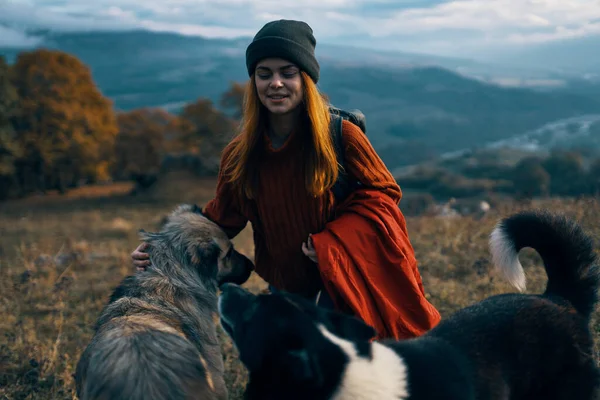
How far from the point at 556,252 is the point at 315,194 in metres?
1.59

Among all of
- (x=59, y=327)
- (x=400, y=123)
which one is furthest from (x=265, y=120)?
(x=400, y=123)

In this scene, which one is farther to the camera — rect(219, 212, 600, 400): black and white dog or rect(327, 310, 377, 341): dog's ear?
rect(327, 310, 377, 341): dog's ear

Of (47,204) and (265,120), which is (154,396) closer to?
(265,120)

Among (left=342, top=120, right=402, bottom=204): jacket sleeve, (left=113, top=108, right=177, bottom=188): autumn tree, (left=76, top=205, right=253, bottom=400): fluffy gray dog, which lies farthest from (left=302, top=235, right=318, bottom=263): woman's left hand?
(left=113, top=108, right=177, bottom=188): autumn tree

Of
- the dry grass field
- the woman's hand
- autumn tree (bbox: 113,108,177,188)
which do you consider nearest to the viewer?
the woman's hand

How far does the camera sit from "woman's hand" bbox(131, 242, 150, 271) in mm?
3705

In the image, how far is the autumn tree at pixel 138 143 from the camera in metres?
40.4

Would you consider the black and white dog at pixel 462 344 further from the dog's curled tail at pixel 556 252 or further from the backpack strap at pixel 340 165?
the backpack strap at pixel 340 165

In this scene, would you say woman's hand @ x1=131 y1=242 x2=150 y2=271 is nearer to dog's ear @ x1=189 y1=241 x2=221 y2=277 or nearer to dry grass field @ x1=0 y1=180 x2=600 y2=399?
dog's ear @ x1=189 y1=241 x2=221 y2=277

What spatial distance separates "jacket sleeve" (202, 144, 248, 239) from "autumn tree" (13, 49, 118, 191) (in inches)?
1321

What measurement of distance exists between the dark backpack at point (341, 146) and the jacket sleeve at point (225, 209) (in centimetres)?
81

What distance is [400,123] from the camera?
9638 cm

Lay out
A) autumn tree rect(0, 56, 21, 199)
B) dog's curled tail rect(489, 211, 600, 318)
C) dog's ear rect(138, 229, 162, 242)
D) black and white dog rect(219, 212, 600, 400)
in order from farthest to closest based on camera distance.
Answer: autumn tree rect(0, 56, 21, 199) → dog's ear rect(138, 229, 162, 242) → dog's curled tail rect(489, 211, 600, 318) → black and white dog rect(219, 212, 600, 400)

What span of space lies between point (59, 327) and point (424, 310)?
3.94 meters
